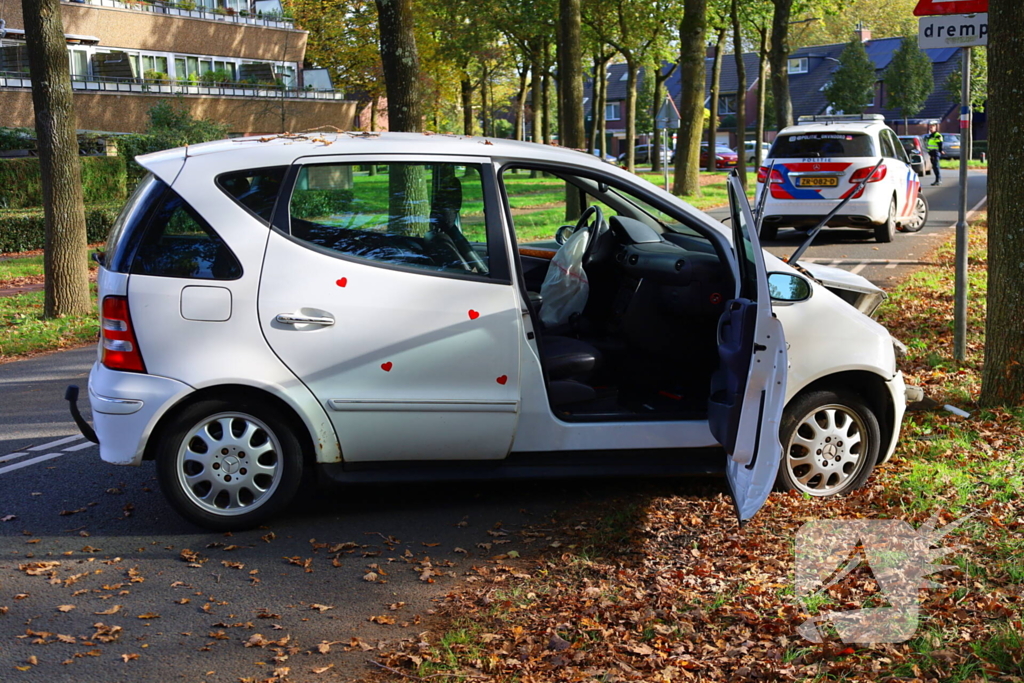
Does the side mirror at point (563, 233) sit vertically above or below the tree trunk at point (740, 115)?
below

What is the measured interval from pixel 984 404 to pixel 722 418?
2.55 m

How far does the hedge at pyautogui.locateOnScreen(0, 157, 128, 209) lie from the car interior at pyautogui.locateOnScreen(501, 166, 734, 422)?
18.7 meters

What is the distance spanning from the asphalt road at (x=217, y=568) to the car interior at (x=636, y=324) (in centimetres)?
54

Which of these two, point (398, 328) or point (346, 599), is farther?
point (398, 328)

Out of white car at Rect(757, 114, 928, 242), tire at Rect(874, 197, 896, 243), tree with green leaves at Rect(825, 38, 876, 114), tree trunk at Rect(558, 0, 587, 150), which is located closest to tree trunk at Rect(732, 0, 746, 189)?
tree trunk at Rect(558, 0, 587, 150)

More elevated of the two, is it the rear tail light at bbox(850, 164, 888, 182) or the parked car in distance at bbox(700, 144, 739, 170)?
the parked car in distance at bbox(700, 144, 739, 170)

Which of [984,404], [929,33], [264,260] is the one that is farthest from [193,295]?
[929,33]

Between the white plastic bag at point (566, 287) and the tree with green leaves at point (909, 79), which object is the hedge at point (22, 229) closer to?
the white plastic bag at point (566, 287)

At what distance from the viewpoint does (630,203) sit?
6516 millimetres

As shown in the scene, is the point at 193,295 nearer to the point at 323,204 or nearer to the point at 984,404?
the point at 323,204

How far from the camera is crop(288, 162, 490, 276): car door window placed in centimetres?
523

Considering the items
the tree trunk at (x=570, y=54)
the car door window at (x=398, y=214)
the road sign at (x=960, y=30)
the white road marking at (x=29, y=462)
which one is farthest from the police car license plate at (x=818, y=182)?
the white road marking at (x=29, y=462)

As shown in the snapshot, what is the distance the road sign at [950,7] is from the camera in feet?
24.1

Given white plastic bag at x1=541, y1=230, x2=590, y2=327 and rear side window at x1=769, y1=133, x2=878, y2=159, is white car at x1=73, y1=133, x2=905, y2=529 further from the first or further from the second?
rear side window at x1=769, y1=133, x2=878, y2=159
